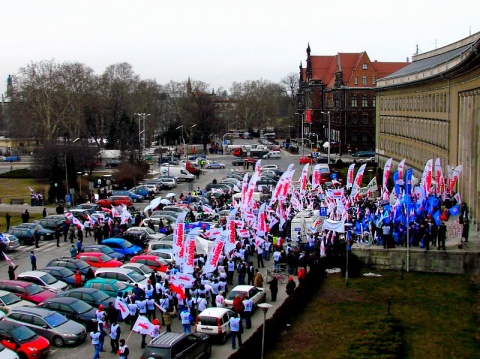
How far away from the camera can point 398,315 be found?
24156mm

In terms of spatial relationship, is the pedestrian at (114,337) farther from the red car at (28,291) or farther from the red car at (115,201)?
the red car at (115,201)

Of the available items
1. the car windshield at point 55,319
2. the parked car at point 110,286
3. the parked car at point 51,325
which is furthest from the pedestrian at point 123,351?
the parked car at point 110,286

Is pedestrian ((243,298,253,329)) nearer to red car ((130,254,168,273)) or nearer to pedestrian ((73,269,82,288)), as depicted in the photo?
red car ((130,254,168,273))

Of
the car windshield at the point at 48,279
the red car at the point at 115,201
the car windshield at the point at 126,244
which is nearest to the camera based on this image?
the car windshield at the point at 48,279

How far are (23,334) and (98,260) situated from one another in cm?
1041

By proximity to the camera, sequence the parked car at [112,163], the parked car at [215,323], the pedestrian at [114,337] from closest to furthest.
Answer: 1. the pedestrian at [114,337]
2. the parked car at [215,323]
3. the parked car at [112,163]

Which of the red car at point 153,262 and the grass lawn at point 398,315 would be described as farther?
the red car at point 153,262

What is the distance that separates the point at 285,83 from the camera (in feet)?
590

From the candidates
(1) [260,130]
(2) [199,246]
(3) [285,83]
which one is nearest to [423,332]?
(2) [199,246]

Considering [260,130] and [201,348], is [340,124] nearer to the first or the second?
[260,130]

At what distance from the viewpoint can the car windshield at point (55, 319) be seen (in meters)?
21.3

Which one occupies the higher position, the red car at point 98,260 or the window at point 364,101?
the window at point 364,101

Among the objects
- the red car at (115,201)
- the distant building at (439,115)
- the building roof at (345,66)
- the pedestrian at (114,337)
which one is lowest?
the pedestrian at (114,337)

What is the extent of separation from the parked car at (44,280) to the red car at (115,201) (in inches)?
897
